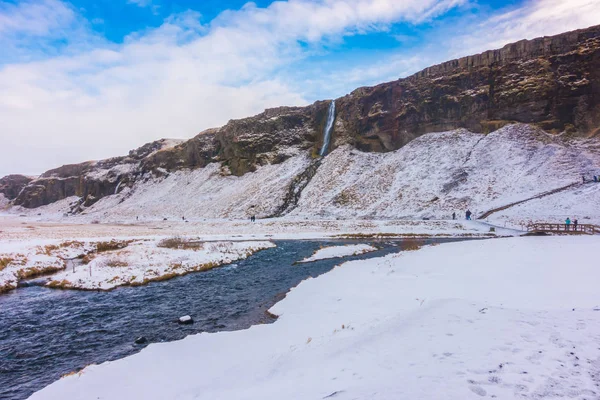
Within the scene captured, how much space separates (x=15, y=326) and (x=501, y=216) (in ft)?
159

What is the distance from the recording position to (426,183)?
58.7 metres

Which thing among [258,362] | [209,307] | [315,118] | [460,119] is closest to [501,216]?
[460,119]

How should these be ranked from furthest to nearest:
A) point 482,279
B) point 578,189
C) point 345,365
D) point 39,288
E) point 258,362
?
point 578,189, point 39,288, point 482,279, point 258,362, point 345,365

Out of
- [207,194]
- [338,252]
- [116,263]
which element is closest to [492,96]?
[338,252]

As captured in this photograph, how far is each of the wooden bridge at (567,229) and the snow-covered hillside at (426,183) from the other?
→ 14.7ft

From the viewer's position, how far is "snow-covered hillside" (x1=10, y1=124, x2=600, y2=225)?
4744 centimetres

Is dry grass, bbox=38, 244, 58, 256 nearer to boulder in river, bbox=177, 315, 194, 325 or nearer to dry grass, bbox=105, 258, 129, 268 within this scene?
dry grass, bbox=105, 258, 129, 268

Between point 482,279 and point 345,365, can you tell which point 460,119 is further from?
point 345,365

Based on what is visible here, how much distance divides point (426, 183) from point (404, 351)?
56.2 meters

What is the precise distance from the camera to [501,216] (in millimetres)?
43531

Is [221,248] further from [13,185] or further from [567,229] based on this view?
[13,185]

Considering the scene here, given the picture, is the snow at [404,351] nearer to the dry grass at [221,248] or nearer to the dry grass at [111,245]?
the dry grass at [221,248]

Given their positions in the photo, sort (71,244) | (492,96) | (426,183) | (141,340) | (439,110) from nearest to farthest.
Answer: (141,340)
(71,244)
(426,183)
(492,96)
(439,110)

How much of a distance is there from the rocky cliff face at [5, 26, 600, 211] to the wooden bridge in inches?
1277
